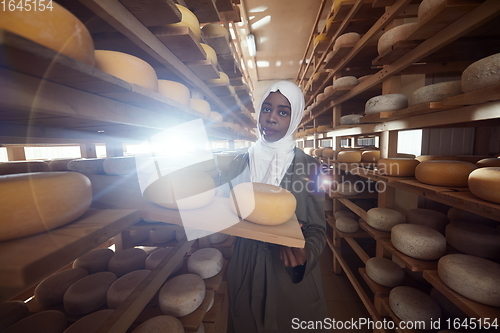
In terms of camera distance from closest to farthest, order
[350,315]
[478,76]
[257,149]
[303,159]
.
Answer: [478,76] < [303,159] < [257,149] < [350,315]

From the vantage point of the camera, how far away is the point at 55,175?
49 cm

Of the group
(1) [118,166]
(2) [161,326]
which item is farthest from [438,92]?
(2) [161,326]

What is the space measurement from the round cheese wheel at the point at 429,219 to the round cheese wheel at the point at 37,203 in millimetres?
2113

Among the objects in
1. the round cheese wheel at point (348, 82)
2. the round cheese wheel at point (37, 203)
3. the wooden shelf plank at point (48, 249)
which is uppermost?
the round cheese wheel at point (348, 82)

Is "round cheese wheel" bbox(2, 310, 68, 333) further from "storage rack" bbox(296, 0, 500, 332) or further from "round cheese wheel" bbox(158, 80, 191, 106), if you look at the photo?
"storage rack" bbox(296, 0, 500, 332)

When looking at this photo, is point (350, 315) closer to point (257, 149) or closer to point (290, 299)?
point (290, 299)

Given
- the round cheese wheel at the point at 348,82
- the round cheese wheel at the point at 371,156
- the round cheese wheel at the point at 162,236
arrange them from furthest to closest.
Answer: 1. the round cheese wheel at the point at 348,82
2. the round cheese wheel at the point at 371,156
3. the round cheese wheel at the point at 162,236

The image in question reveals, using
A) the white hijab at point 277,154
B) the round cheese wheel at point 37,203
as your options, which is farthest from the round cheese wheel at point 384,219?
the round cheese wheel at point 37,203

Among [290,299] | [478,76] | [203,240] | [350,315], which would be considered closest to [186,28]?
[478,76]

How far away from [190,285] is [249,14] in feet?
16.9

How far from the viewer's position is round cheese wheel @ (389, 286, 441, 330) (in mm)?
1297

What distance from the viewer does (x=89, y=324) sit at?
1.00 metres

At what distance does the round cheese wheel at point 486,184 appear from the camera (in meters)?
0.82

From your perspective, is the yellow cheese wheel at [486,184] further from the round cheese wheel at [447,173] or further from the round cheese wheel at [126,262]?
the round cheese wheel at [126,262]
